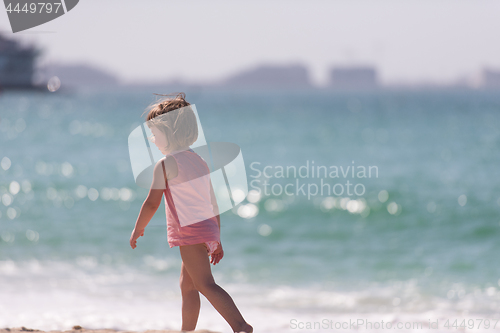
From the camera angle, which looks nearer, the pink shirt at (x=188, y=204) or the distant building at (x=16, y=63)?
the pink shirt at (x=188, y=204)

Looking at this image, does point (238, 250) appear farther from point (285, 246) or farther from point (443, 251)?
point (443, 251)

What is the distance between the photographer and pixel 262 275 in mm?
5711

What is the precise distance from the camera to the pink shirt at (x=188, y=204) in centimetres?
233

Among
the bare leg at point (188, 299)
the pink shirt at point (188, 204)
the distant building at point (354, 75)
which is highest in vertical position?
the pink shirt at point (188, 204)

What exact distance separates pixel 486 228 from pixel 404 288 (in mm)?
3232

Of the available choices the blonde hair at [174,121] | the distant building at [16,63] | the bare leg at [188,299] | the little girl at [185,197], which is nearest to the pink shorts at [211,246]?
the little girl at [185,197]

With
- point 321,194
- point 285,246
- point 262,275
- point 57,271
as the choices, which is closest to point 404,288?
point 262,275

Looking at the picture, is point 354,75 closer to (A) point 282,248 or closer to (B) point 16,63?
(B) point 16,63

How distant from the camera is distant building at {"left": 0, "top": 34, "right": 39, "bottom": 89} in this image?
1719 cm

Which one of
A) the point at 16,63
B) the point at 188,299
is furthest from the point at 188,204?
the point at 16,63

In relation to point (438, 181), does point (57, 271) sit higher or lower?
higher

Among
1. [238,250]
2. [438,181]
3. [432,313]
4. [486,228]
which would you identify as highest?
[432,313]

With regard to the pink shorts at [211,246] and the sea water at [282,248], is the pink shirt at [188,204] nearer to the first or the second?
the pink shorts at [211,246]

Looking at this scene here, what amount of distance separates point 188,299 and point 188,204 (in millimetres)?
582
